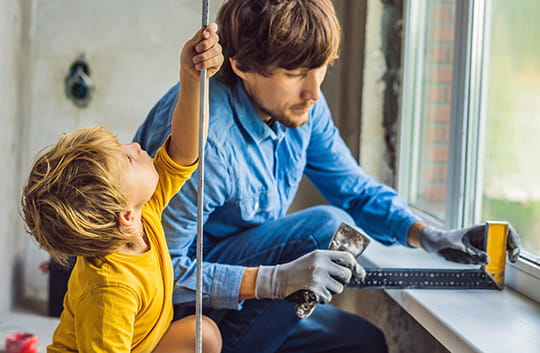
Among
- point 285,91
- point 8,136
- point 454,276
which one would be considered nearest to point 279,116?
point 285,91

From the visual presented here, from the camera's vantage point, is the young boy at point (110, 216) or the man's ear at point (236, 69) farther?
the man's ear at point (236, 69)

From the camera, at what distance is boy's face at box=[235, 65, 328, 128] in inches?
46.7

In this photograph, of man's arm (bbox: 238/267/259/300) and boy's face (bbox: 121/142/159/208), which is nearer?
boy's face (bbox: 121/142/159/208)

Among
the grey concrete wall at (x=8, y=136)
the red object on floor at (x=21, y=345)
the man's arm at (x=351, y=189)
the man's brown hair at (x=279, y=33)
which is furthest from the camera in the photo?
the grey concrete wall at (x=8, y=136)

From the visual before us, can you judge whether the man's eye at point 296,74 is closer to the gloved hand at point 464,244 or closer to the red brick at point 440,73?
the gloved hand at point 464,244

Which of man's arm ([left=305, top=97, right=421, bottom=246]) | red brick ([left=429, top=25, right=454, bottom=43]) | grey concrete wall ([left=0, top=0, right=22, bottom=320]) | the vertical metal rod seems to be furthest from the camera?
grey concrete wall ([left=0, top=0, right=22, bottom=320])

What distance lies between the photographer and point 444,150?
1.91 meters

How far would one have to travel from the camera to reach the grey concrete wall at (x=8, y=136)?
2373 millimetres

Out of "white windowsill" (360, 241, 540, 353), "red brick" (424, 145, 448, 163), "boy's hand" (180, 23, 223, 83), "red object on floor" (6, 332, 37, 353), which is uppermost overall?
"boy's hand" (180, 23, 223, 83)

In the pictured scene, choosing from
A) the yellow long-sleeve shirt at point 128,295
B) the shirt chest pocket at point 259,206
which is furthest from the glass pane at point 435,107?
the yellow long-sleeve shirt at point 128,295

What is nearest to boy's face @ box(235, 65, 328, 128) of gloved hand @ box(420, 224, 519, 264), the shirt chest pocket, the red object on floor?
the shirt chest pocket

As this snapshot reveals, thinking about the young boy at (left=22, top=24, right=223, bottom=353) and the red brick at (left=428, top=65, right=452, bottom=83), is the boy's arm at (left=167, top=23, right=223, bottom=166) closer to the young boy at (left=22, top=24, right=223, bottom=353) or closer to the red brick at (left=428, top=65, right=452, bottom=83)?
the young boy at (left=22, top=24, right=223, bottom=353)

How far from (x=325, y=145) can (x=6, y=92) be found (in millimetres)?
1521

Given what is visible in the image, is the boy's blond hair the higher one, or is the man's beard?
the man's beard
